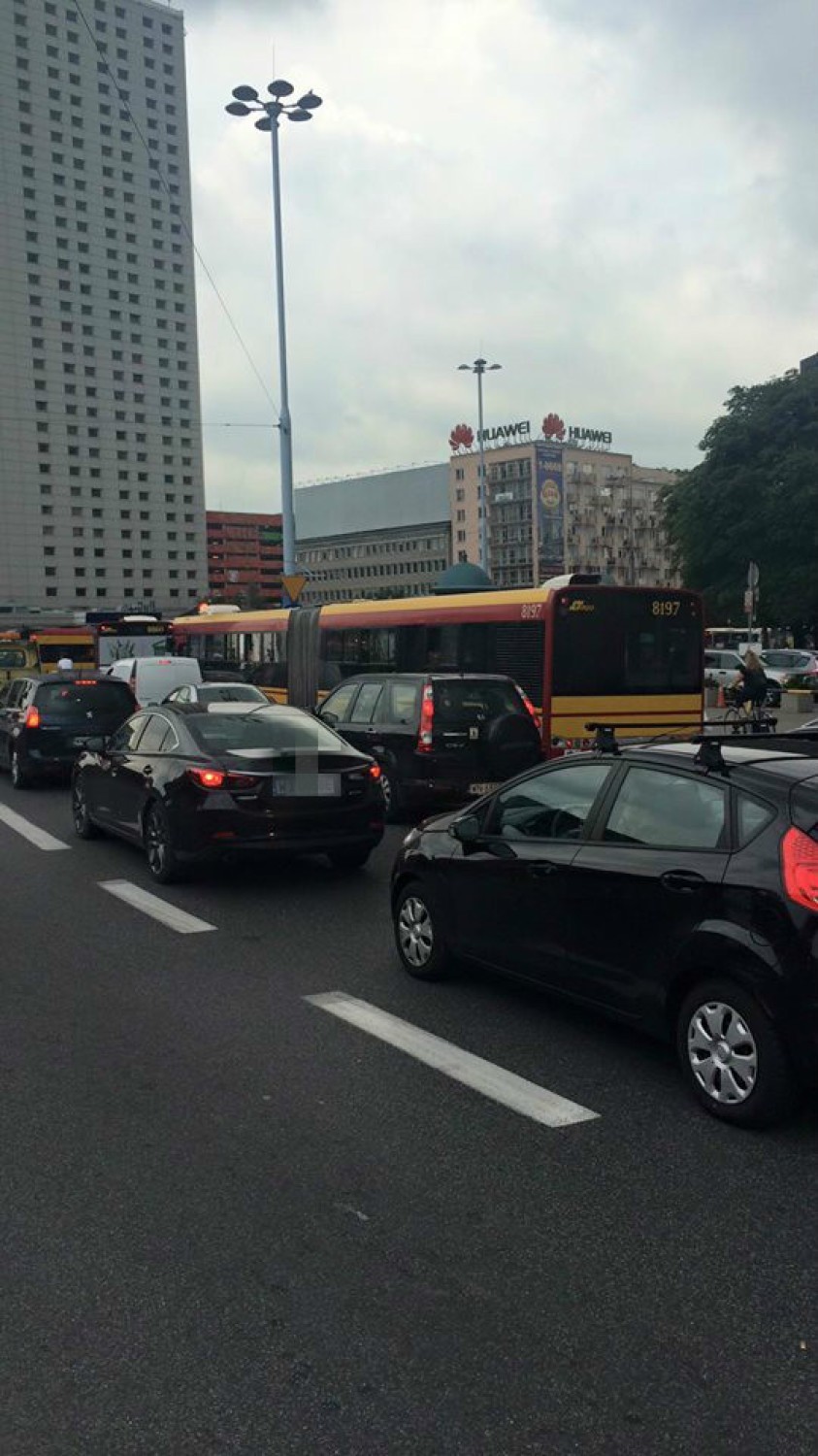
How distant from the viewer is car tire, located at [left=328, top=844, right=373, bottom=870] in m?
9.34

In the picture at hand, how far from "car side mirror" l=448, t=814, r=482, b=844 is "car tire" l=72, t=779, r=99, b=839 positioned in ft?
20.7

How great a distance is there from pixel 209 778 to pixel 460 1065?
4.20 m

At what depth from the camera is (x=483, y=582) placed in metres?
36.5

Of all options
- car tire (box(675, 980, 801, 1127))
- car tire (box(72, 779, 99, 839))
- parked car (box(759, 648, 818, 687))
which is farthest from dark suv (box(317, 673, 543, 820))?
parked car (box(759, 648, 818, 687))

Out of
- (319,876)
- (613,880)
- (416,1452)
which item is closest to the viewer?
(416,1452)

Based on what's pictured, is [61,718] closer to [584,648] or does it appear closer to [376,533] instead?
[584,648]

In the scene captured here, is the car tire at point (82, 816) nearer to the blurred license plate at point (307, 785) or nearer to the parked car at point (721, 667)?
the blurred license plate at point (307, 785)

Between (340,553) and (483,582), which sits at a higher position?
(340,553)

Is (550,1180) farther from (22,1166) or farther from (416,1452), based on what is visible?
(22,1166)

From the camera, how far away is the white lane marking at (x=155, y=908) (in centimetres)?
775

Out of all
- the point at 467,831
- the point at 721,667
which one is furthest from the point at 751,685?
the point at 721,667

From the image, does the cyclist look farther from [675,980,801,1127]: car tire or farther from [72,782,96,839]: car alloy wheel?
[675,980,801,1127]: car tire

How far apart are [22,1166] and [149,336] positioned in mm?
156070

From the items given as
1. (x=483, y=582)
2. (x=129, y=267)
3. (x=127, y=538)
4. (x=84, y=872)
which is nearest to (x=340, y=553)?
(x=127, y=538)
